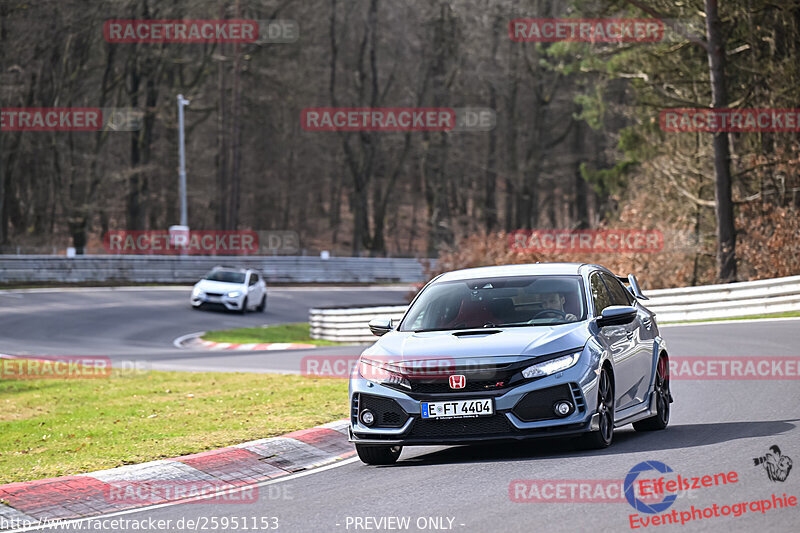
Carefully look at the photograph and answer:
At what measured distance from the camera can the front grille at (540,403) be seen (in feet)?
28.8

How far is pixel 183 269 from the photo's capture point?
50.9 meters

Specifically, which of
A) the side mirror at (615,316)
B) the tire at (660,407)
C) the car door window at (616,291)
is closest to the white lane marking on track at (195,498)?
the side mirror at (615,316)

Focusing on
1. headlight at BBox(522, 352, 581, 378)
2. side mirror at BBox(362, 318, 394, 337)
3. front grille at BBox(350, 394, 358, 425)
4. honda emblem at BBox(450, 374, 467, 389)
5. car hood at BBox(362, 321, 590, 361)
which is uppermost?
side mirror at BBox(362, 318, 394, 337)

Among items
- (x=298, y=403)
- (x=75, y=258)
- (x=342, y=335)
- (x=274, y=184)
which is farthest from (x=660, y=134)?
(x=274, y=184)

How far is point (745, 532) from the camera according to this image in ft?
20.0

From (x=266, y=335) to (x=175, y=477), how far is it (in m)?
24.9

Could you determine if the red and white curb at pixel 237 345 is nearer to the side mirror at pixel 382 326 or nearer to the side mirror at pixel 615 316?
the side mirror at pixel 382 326

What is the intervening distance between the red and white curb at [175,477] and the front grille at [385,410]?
957 mm

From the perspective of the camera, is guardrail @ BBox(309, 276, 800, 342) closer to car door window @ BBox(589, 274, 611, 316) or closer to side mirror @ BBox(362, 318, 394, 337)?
car door window @ BBox(589, 274, 611, 316)

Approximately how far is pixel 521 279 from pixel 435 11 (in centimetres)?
5498

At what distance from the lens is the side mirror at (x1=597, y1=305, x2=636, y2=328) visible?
9.64 metres

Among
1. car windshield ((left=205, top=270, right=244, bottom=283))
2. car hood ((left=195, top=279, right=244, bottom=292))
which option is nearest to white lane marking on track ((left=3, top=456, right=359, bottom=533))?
car hood ((left=195, top=279, right=244, bottom=292))

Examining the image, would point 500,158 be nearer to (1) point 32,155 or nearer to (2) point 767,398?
(1) point 32,155

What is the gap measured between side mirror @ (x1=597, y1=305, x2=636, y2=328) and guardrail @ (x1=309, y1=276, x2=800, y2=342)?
15611mm
